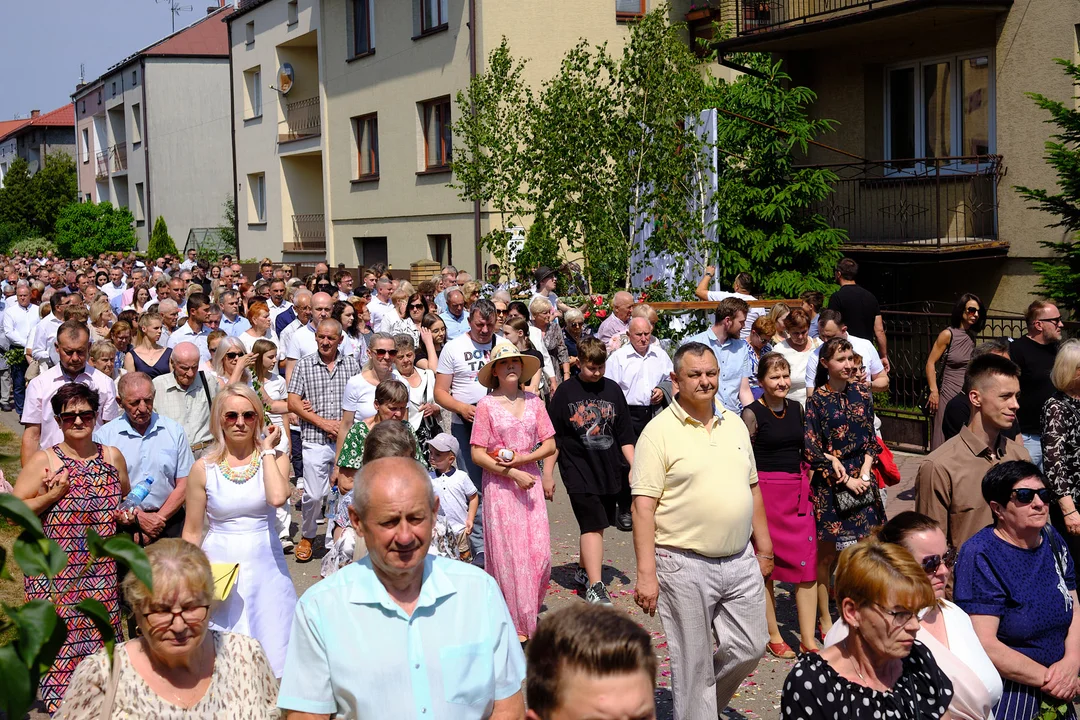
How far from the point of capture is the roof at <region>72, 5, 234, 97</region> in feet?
168

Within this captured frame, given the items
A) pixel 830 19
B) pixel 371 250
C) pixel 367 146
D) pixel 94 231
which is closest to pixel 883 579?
pixel 830 19

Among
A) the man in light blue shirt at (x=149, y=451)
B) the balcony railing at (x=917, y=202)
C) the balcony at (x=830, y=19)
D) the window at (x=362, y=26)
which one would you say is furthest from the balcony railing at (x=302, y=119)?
the man in light blue shirt at (x=149, y=451)

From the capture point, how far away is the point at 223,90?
161 ft

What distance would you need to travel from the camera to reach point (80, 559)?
6.05 meters

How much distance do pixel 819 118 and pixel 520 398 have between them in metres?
13.5

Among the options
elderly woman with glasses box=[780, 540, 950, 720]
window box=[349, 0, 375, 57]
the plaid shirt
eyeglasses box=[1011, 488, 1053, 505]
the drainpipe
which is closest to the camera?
elderly woman with glasses box=[780, 540, 950, 720]

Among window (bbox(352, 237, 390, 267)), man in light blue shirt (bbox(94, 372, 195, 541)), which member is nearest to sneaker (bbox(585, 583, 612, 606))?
man in light blue shirt (bbox(94, 372, 195, 541))

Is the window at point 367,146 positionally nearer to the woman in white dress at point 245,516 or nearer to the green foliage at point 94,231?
the woman in white dress at point 245,516

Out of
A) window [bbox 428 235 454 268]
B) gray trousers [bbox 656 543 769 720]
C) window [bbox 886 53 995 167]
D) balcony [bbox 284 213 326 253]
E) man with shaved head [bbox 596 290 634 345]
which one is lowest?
gray trousers [bbox 656 543 769 720]

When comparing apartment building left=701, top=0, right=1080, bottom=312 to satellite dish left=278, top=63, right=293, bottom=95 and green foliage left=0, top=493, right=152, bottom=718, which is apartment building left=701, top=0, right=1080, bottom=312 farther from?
satellite dish left=278, top=63, right=293, bottom=95

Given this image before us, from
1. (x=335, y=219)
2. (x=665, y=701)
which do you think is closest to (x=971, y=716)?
(x=665, y=701)

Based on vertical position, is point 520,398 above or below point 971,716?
above

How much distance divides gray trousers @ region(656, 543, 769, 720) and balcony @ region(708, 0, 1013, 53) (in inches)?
494

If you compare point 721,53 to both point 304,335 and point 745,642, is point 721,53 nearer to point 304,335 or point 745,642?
point 304,335
